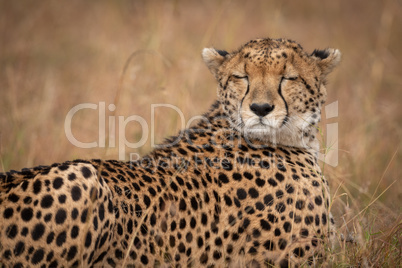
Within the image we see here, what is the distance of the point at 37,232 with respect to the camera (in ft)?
9.48

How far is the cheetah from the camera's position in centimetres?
294

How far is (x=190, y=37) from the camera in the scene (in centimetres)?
1034

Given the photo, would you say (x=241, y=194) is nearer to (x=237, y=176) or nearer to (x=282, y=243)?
(x=237, y=176)

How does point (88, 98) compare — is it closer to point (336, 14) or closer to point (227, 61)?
point (227, 61)

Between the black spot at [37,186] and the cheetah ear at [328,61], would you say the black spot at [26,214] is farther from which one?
the cheetah ear at [328,61]

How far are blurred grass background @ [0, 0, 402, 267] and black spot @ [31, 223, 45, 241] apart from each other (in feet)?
3.64

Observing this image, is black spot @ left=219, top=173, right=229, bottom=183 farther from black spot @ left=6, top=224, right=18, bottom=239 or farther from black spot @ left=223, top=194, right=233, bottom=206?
black spot @ left=6, top=224, right=18, bottom=239

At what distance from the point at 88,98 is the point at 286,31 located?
4.66 m

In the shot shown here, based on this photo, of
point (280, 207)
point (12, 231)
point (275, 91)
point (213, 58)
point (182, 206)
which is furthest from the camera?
point (213, 58)

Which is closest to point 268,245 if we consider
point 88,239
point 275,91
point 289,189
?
point 289,189

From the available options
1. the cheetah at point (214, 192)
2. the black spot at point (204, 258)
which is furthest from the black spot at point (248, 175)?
the black spot at point (204, 258)

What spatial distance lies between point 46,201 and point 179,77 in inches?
192

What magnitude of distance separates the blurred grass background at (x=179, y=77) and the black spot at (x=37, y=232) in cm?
111

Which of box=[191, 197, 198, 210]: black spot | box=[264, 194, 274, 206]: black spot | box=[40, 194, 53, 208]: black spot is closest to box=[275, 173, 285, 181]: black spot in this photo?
box=[264, 194, 274, 206]: black spot
